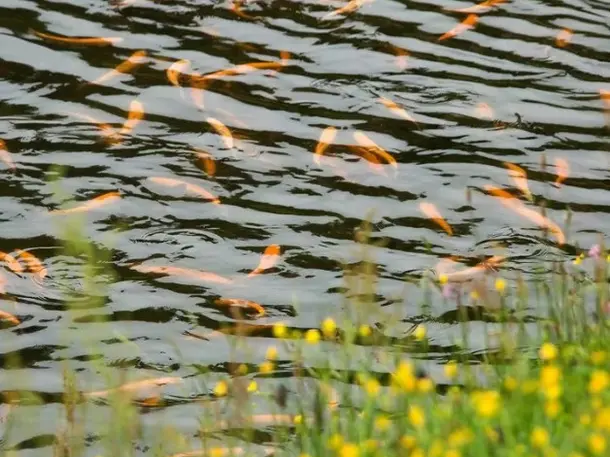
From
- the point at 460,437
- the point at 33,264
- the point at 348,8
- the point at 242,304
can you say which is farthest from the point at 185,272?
the point at 348,8

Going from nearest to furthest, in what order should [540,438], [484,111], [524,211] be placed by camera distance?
[540,438] → [524,211] → [484,111]

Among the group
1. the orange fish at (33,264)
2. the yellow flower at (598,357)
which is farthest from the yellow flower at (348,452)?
the orange fish at (33,264)

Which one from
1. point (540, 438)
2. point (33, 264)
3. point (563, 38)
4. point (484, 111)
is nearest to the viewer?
point (540, 438)

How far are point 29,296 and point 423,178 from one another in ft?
6.03

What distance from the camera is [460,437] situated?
2680 millimetres

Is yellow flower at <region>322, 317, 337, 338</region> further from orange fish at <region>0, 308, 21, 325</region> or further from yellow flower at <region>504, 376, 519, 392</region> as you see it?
orange fish at <region>0, 308, 21, 325</region>

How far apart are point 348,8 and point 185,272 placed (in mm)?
2659

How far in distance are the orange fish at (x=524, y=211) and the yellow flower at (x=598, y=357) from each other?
1.61 meters

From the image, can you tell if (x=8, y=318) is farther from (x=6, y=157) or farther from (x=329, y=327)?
(x=329, y=327)

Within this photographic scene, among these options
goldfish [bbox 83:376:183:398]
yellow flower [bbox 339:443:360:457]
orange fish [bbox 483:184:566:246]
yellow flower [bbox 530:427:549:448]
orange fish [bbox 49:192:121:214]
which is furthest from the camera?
orange fish [bbox 49:192:121:214]

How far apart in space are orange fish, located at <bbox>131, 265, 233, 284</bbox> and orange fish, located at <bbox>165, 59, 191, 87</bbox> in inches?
64.2

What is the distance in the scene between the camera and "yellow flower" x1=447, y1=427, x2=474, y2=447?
2689mm

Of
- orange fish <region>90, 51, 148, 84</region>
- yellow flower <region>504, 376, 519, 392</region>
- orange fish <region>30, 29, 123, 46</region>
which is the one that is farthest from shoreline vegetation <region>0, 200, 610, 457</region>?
orange fish <region>30, 29, 123, 46</region>

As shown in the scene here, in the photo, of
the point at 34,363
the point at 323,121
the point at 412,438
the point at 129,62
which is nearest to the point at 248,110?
the point at 323,121
